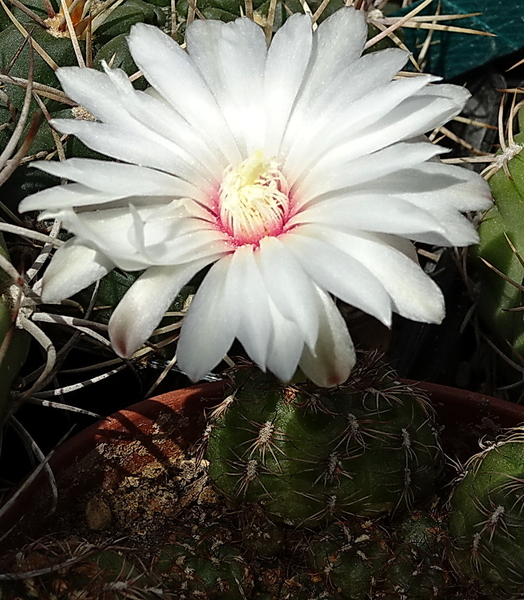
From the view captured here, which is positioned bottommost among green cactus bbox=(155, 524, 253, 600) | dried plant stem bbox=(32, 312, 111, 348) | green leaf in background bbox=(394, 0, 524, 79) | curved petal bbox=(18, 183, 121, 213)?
green cactus bbox=(155, 524, 253, 600)

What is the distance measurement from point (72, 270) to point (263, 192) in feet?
0.58

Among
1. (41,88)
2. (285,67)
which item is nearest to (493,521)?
(285,67)

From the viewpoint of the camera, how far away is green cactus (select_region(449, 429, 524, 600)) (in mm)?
660

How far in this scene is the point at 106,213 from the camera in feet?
1.99

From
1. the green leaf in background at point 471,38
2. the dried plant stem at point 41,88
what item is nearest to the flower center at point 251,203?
the dried plant stem at point 41,88

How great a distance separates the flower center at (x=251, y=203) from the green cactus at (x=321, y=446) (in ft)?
0.53

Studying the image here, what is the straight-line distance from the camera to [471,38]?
1.26 m

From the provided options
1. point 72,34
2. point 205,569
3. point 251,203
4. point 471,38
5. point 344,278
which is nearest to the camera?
point 344,278

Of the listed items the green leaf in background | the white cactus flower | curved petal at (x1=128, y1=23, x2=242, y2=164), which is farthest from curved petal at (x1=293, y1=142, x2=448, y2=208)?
the green leaf in background

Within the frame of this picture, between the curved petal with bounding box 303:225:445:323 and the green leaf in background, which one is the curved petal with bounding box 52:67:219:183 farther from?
the green leaf in background

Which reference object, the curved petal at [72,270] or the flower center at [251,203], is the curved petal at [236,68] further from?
the curved petal at [72,270]

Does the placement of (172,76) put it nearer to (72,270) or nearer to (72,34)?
(72,270)

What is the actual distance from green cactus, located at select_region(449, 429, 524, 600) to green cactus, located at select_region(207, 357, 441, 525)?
64 mm

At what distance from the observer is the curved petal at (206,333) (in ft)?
1.78
